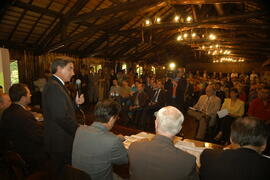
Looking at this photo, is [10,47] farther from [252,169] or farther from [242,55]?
[242,55]

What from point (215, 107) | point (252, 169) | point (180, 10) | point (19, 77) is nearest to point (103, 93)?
point (19, 77)

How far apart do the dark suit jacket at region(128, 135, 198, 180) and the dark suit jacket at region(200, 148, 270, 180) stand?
14cm

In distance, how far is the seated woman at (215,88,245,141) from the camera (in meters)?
4.14

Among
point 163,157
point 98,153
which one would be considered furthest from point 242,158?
point 98,153

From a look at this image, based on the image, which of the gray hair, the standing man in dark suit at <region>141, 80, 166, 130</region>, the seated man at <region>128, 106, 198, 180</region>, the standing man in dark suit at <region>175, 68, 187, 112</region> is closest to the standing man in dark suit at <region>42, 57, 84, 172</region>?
the seated man at <region>128, 106, 198, 180</region>

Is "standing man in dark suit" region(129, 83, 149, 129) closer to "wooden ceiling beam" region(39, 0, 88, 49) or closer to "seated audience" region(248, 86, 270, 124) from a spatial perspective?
"seated audience" region(248, 86, 270, 124)

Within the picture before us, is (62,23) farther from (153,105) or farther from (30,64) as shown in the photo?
(153,105)

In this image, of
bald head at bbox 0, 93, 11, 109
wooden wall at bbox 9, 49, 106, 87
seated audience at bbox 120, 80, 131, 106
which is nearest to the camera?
bald head at bbox 0, 93, 11, 109

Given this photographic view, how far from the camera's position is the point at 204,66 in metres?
21.6

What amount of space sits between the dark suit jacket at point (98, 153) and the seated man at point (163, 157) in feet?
0.50

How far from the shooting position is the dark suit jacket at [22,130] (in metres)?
2.18

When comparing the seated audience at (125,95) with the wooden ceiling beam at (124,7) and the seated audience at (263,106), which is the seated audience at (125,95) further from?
the seated audience at (263,106)

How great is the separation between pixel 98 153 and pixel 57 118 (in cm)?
69

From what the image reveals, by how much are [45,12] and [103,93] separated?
5.03 metres
